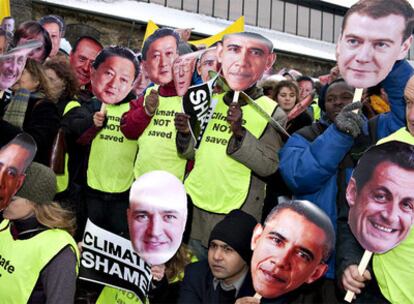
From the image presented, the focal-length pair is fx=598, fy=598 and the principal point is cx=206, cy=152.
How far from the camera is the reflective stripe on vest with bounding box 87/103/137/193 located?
3412 millimetres

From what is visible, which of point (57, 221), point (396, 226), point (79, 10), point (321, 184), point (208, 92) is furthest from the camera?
point (79, 10)

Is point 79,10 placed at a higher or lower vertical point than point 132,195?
higher

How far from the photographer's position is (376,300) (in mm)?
2084

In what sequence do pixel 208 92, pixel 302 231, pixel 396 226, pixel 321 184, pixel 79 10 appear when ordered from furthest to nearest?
pixel 79 10 < pixel 208 92 < pixel 321 184 < pixel 302 231 < pixel 396 226

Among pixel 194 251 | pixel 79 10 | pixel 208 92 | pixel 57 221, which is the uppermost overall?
pixel 79 10

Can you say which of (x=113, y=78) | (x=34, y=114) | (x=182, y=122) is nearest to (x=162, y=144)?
(x=182, y=122)

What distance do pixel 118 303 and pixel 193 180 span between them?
691 mm

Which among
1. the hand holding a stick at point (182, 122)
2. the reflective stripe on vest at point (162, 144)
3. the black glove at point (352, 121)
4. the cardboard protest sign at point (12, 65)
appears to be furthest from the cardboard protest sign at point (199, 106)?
the cardboard protest sign at point (12, 65)

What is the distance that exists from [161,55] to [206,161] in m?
0.66

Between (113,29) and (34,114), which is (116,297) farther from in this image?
(113,29)

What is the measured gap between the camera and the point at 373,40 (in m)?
2.10

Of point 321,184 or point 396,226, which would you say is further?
point 321,184

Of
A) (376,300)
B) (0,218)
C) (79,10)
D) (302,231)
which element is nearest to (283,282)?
(302,231)

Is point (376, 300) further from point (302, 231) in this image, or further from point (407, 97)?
point (407, 97)
